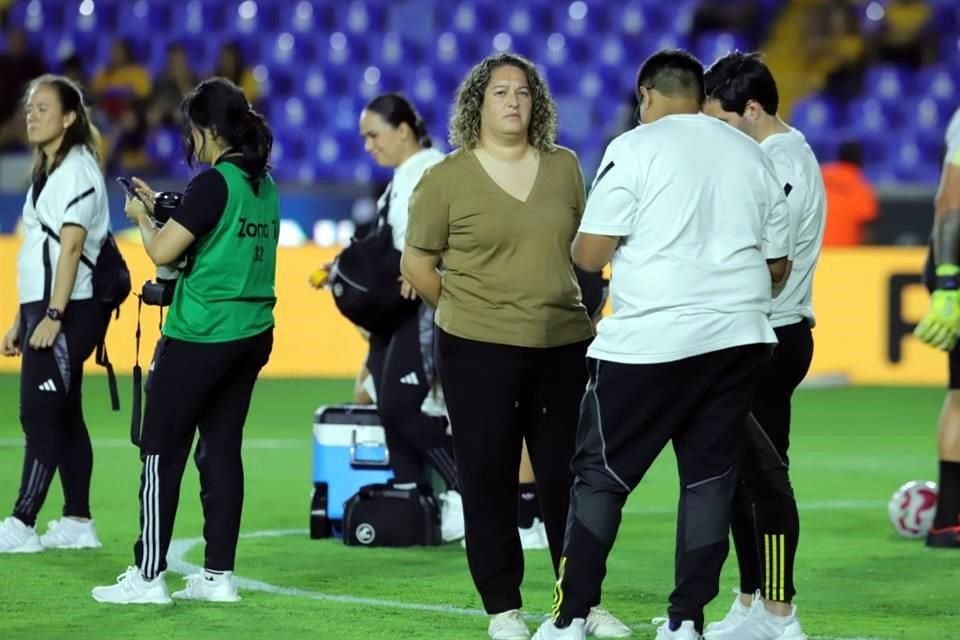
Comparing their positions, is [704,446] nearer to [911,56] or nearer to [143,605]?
[143,605]

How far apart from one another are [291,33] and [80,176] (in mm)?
13576

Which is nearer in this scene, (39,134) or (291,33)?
(39,134)

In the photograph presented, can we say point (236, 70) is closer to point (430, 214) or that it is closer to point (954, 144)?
point (954, 144)

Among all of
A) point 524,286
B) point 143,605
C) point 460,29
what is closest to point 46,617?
point 143,605

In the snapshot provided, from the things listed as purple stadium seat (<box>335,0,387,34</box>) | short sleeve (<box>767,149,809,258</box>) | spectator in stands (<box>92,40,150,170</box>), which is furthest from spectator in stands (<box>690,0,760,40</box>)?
short sleeve (<box>767,149,809,258</box>)

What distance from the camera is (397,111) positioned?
832 centimetres

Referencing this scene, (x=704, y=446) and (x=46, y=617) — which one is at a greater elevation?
(x=704, y=446)

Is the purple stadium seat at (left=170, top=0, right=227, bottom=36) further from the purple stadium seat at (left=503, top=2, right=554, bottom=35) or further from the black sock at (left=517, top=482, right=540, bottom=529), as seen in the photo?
the black sock at (left=517, top=482, right=540, bottom=529)

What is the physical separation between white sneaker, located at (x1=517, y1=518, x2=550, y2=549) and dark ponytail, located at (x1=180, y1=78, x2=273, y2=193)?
7.70 feet

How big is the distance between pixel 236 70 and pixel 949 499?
512 inches

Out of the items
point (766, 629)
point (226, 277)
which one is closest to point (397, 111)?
point (226, 277)

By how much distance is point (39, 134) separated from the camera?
7.74 metres

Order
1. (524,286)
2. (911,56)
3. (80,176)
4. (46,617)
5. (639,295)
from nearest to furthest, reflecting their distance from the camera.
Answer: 1. (639,295)
2. (524,286)
3. (46,617)
4. (80,176)
5. (911,56)

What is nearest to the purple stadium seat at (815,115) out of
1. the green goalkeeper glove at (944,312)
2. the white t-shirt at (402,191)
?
the white t-shirt at (402,191)
